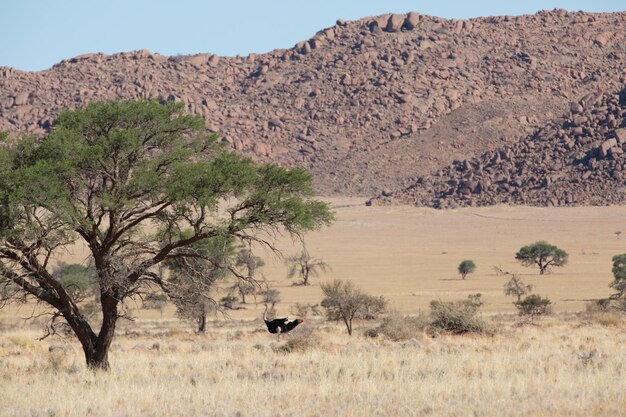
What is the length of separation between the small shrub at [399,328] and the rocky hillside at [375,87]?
10160 cm

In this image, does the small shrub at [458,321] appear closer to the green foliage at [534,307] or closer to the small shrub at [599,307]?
the green foliage at [534,307]

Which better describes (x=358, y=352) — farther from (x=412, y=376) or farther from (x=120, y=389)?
(x=120, y=389)

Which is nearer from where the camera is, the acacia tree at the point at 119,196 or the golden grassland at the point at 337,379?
the golden grassland at the point at 337,379

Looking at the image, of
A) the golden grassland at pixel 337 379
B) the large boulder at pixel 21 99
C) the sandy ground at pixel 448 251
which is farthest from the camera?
the large boulder at pixel 21 99

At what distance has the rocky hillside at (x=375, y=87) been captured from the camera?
5389 inches

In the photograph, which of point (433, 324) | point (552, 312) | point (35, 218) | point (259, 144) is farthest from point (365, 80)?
point (35, 218)

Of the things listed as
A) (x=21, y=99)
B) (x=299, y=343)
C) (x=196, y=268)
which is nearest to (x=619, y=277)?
(x=299, y=343)

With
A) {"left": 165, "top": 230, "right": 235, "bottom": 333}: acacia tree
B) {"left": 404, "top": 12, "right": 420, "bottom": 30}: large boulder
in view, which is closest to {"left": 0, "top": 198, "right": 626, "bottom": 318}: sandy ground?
{"left": 165, "top": 230, "right": 235, "bottom": 333}: acacia tree

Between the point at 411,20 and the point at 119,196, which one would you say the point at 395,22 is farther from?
the point at 119,196

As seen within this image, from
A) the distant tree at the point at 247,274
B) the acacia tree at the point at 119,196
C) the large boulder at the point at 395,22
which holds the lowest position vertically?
the distant tree at the point at 247,274

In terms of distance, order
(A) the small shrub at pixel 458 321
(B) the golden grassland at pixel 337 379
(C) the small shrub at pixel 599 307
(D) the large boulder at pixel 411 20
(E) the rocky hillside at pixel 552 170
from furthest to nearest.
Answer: (D) the large boulder at pixel 411 20 < (E) the rocky hillside at pixel 552 170 < (C) the small shrub at pixel 599 307 < (A) the small shrub at pixel 458 321 < (B) the golden grassland at pixel 337 379

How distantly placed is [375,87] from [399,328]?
130656 mm

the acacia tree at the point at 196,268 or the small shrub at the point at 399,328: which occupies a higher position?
the acacia tree at the point at 196,268

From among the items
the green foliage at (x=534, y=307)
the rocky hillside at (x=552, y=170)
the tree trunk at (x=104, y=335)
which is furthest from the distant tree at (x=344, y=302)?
the rocky hillside at (x=552, y=170)
